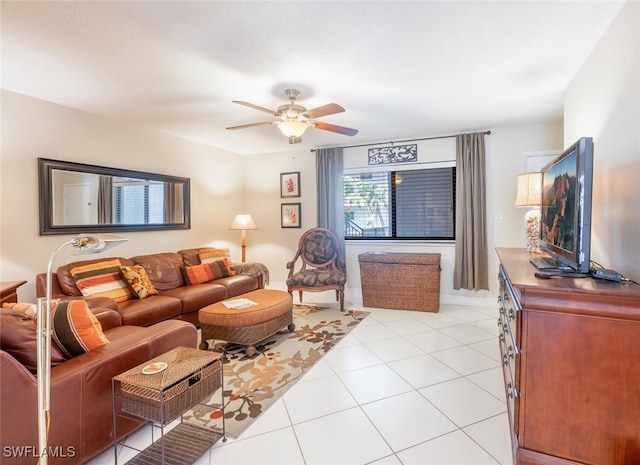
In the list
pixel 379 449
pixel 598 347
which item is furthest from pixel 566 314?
pixel 379 449

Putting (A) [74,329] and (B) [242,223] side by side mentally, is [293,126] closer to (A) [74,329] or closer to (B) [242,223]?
(A) [74,329]

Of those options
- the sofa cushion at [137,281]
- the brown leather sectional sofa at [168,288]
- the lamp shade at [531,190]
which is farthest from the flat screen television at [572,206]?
the sofa cushion at [137,281]

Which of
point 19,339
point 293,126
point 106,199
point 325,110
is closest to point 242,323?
point 19,339

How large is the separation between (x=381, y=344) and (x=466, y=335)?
3.08 feet

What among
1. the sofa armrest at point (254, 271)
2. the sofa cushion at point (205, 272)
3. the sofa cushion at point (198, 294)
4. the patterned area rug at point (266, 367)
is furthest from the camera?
the sofa armrest at point (254, 271)

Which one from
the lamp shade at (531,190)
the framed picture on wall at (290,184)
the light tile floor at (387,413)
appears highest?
the framed picture on wall at (290,184)

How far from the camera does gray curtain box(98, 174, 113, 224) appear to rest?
3.57 m

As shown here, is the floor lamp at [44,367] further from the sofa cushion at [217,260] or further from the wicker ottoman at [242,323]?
the sofa cushion at [217,260]

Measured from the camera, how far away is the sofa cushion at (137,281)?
130 inches

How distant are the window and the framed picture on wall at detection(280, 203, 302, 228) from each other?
784 mm

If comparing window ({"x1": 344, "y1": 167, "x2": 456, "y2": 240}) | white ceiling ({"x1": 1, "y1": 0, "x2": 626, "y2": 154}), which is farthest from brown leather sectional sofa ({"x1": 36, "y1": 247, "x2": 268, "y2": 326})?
window ({"x1": 344, "y1": 167, "x2": 456, "y2": 240})

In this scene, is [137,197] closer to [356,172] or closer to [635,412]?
[356,172]

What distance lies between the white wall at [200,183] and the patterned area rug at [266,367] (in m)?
1.49

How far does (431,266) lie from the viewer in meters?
4.22
